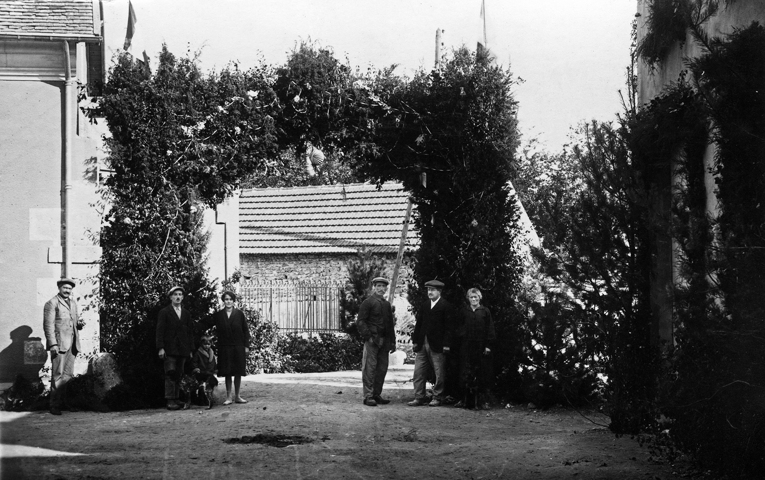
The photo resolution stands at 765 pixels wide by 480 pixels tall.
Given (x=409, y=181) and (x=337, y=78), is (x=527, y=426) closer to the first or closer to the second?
(x=409, y=181)

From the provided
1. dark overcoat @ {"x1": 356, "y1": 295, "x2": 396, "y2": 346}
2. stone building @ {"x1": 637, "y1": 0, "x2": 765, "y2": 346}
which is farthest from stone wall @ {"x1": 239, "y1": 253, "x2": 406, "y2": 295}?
stone building @ {"x1": 637, "y1": 0, "x2": 765, "y2": 346}

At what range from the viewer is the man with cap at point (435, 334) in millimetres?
14758

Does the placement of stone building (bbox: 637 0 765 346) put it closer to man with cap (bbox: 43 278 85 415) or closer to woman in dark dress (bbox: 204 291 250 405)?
woman in dark dress (bbox: 204 291 250 405)

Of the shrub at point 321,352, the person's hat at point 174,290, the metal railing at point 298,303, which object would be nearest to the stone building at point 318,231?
the metal railing at point 298,303

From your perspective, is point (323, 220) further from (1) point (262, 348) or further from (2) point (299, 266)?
(1) point (262, 348)

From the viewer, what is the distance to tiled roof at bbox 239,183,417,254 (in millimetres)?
29891

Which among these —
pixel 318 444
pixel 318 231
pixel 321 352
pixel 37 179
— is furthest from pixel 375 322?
pixel 318 231

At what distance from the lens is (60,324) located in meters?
13.8

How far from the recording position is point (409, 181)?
616 inches

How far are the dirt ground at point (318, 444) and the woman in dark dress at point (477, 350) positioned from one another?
38 centimetres

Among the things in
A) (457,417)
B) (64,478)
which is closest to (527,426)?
(457,417)

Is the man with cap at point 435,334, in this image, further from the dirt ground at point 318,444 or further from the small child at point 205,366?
the small child at point 205,366

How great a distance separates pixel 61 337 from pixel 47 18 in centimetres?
542

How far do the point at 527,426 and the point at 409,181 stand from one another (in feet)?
16.5
